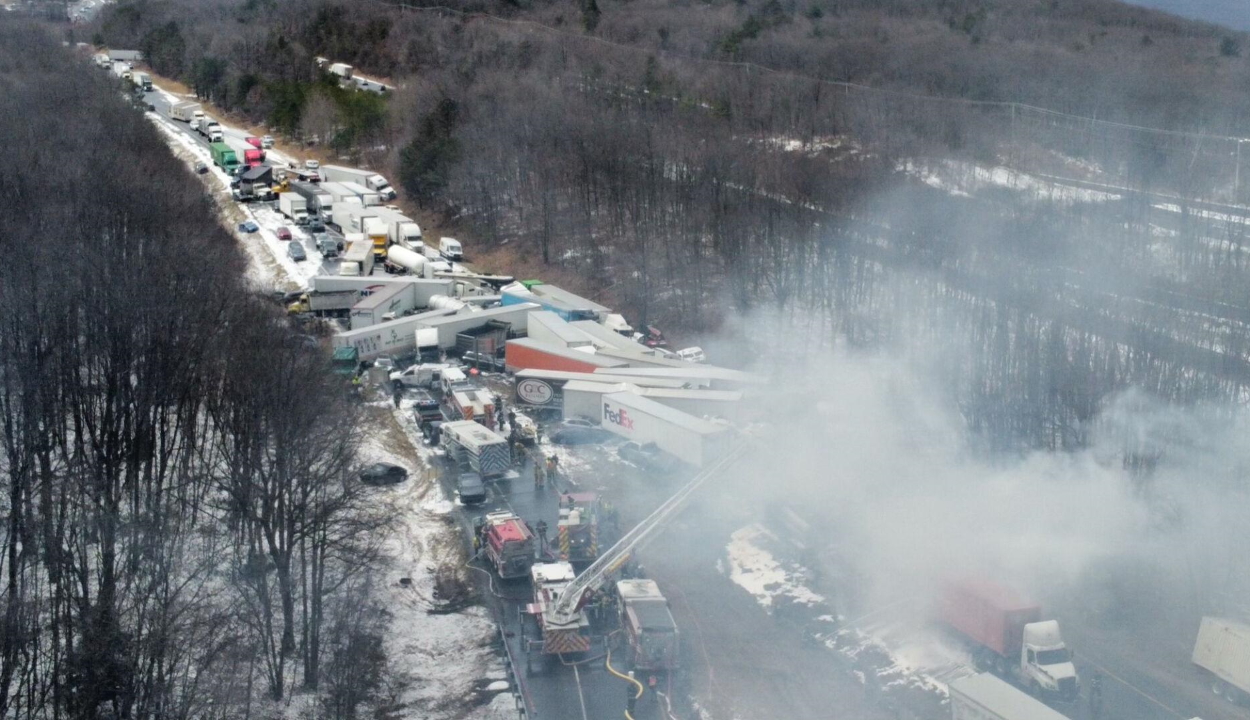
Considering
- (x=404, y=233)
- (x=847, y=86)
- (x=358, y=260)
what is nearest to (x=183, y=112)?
(x=404, y=233)

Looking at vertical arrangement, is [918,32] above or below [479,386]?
above

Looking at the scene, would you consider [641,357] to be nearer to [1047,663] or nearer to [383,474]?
[383,474]

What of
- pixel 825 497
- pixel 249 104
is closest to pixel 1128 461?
pixel 825 497

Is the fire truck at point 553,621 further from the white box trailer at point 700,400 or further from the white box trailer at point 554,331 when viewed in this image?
the white box trailer at point 554,331

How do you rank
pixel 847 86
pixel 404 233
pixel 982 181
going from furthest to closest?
pixel 847 86 < pixel 982 181 < pixel 404 233

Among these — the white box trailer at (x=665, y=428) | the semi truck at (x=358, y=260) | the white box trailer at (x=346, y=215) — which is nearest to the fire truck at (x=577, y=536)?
the white box trailer at (x=665, y=428)

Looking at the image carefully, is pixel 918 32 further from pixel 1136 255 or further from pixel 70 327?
pixel 70 327
